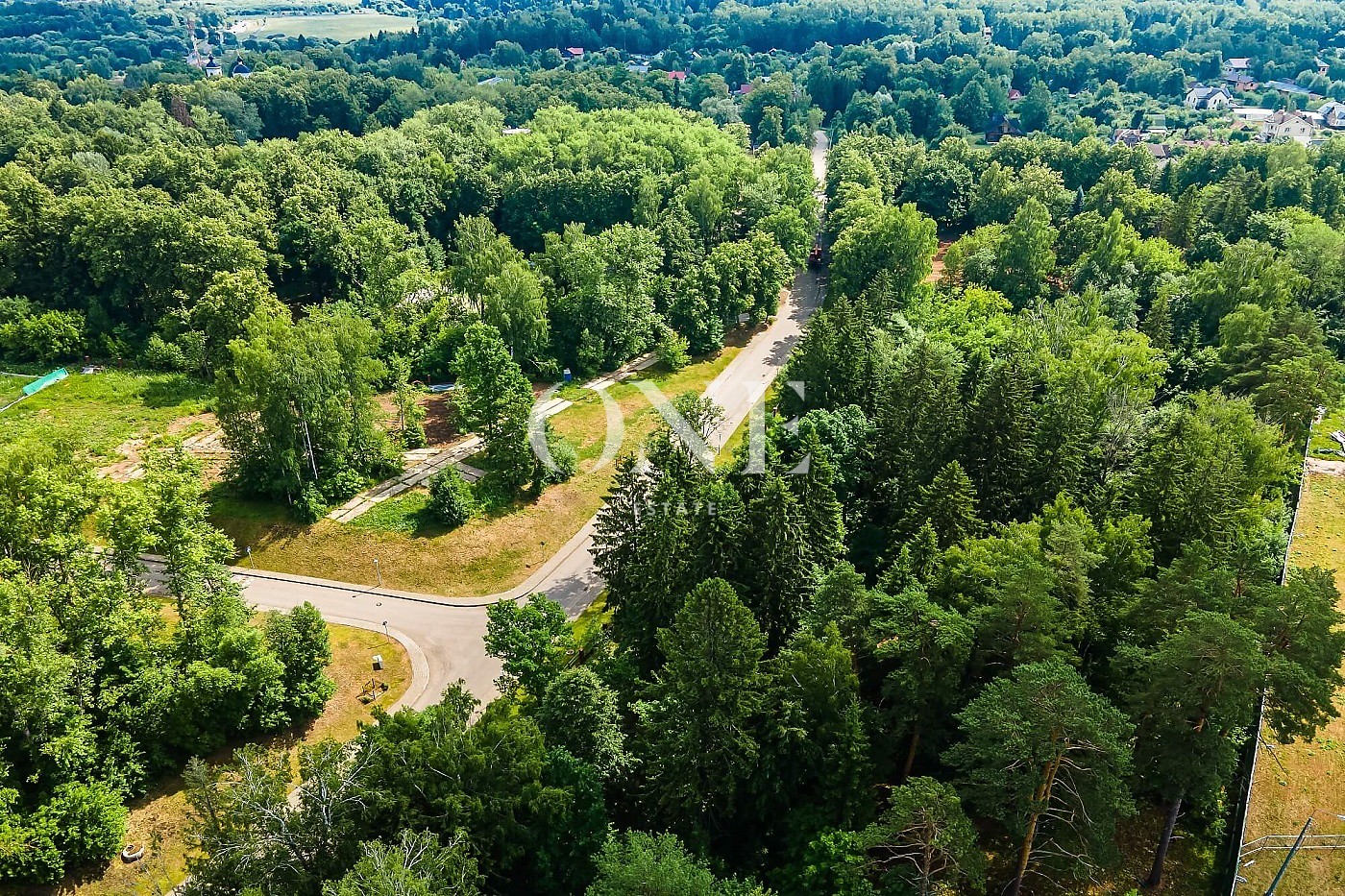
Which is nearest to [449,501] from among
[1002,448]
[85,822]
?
[85,822]

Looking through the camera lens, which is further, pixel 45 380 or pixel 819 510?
pixel 45 380

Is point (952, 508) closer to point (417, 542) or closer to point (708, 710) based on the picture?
point (708, 710)

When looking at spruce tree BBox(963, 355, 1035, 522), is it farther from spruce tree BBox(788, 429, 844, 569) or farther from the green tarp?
the green tarp

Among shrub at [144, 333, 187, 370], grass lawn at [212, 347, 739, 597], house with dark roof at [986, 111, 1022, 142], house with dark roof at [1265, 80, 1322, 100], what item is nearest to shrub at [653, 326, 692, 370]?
grass lawn at [212, 347, 739, 597]

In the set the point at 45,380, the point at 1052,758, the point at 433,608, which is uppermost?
the point at 1052,758

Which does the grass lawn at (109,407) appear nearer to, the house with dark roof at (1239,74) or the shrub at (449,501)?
the shrub at (449,501)

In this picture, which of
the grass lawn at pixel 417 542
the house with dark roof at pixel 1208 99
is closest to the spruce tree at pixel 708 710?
the grass lawn at pixel 417 542

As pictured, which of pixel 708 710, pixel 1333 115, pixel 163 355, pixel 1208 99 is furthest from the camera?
pixel 1208 99
